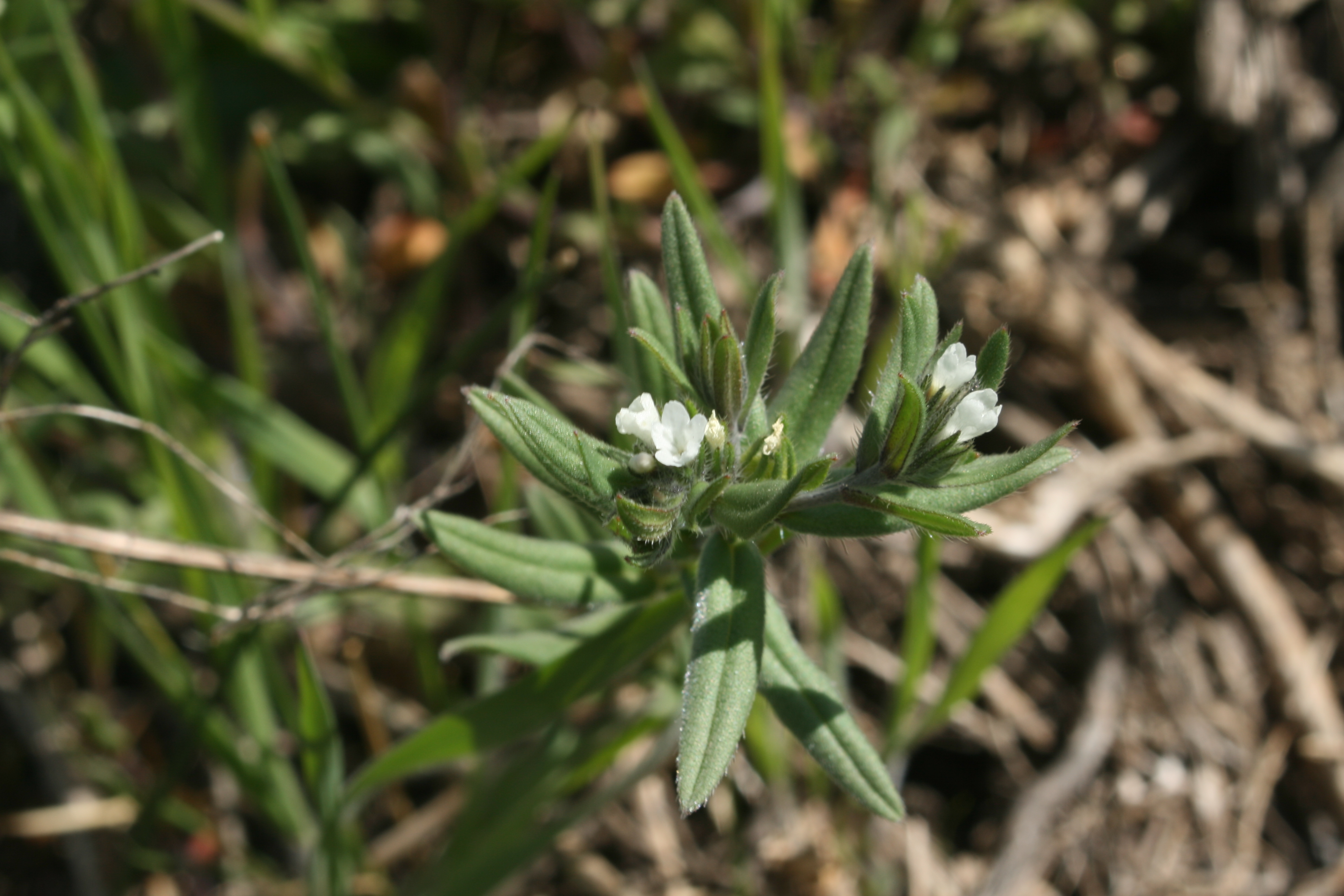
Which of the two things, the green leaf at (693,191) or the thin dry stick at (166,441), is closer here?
the thin dry stick at (166,441)

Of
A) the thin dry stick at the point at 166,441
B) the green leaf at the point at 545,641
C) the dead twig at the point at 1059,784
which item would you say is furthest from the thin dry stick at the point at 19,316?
the dead twig at the point at 1059,784

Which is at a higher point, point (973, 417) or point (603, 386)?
point (973, 417)

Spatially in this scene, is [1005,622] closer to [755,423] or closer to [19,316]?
[755,423]

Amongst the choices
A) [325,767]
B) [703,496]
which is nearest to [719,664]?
[703,496]

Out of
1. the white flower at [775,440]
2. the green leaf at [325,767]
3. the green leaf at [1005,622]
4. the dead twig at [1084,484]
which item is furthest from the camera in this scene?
the dead twig at [1084,484]

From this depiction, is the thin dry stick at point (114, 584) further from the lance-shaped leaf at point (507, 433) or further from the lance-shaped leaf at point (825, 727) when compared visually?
the lance-shaped leaf at point (825, 727)

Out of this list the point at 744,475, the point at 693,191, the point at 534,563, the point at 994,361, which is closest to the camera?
the point at 994,361

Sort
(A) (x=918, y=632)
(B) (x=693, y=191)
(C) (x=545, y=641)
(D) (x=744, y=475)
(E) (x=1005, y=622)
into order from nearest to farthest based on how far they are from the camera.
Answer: (D) (x=744, y=475) < (C) (x=545, y=641) < (E) (x=1005, y=622) < (A) (x=918, y=632) < (B) (x=693, y=191)
